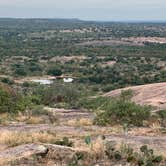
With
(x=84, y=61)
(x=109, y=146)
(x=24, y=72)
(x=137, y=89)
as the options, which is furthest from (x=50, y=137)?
(x=84, y=61)

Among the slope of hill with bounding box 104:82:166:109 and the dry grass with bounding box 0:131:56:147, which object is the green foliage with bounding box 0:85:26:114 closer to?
the slope of hill with bounding box 104:82:166:109

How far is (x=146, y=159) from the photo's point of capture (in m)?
10.6

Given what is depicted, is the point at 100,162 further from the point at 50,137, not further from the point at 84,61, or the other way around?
the point at 84,61

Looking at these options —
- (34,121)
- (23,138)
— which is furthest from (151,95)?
(23,138)

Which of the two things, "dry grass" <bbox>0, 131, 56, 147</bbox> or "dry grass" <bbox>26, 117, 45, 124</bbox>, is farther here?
"dry grass" <bbox>26, 117, 45, 124</bbox>

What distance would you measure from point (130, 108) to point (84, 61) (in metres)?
64.0

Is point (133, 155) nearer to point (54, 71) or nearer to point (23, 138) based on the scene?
point (23, 138)

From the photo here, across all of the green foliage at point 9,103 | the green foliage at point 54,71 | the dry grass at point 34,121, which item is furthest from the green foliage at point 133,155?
the green foliage at point 54,71

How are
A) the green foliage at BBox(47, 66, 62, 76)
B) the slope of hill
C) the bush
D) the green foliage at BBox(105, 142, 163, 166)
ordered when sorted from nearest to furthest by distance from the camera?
the green foliage at BBox(105, 142, 163, 166)
the bush
the slope of hill
the green foliage at BBox(47, 66, 62, 76)

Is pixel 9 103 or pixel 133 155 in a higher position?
pixel 133 155

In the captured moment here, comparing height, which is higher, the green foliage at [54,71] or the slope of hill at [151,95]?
the slope of hill at [151,95]

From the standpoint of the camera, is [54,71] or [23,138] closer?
[23,138]

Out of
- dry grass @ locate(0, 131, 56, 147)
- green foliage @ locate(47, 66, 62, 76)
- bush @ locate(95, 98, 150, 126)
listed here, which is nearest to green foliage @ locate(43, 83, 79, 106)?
bush @ locate(95, 98, 150, 126)

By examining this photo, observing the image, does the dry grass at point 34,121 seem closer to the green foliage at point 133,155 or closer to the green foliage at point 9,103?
the green foliage at point 9,103
